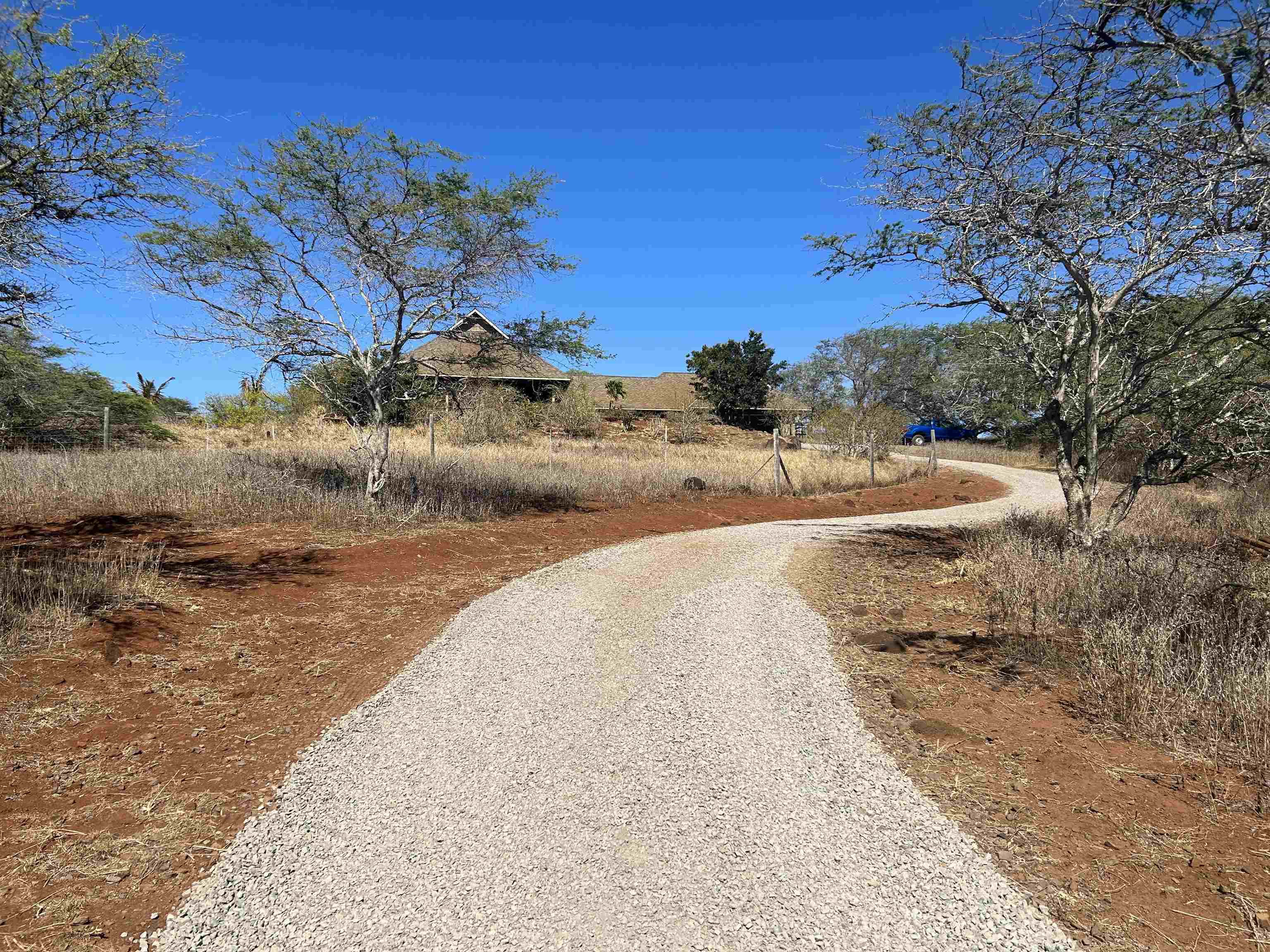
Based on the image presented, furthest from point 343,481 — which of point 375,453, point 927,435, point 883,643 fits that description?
point 927,435

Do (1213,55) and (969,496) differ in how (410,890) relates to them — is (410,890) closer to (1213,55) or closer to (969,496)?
(1213,55)

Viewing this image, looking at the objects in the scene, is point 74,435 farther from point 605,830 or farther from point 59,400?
point 605,830

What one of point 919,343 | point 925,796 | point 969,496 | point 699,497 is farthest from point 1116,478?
point 919,343

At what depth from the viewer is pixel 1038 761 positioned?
3.80m

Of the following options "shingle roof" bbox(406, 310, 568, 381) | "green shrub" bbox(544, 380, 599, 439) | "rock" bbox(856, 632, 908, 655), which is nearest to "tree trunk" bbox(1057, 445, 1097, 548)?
"rock" bbox(856, 632, 908, 655)

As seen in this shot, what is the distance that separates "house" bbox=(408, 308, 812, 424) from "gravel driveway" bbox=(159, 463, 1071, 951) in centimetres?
871

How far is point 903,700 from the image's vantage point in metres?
4.67

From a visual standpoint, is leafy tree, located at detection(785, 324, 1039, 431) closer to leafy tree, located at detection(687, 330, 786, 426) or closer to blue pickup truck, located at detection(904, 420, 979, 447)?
blue pickup truck, located at detection(904, 420, 979, 447)

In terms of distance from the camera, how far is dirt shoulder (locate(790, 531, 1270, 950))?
2602mm

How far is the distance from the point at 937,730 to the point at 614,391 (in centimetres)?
4214

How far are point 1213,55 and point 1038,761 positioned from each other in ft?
15.8

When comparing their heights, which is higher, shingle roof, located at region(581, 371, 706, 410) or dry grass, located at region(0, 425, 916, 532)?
shingle roof, located at region(581, 371, 706, 410)

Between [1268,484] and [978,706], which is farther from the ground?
[1268,484]

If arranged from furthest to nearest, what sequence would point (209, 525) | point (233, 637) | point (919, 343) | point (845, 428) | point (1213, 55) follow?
point (919, 343) → point (845, 428) → point (209, 525) → point (233, 637) → point (1213, 55)
